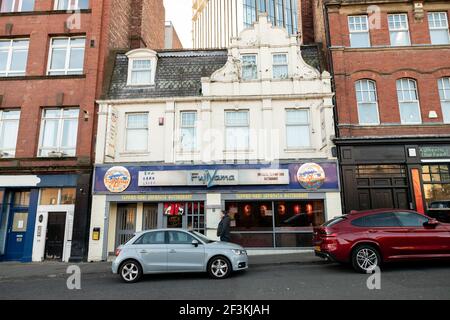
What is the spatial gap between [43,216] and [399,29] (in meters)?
19.1

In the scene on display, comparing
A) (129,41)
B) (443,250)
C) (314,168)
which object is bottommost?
(443,250)

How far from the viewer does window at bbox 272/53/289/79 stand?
1442cm

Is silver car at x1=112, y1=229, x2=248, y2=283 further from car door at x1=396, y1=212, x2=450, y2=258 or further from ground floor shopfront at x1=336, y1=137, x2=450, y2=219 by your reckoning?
ground floor shopfront at x1=336, y1=137, x2=450, y2=219

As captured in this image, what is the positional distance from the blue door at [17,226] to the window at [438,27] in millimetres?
20951

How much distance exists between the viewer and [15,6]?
15789 millimetres

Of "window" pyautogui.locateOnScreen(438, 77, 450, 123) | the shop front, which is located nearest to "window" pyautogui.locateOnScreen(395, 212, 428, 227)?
"window" pyautogui.locateOnScreen(438, 77, 450, 123)

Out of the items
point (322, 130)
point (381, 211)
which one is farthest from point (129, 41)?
point (381, 211)

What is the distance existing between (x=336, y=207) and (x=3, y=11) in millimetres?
19619

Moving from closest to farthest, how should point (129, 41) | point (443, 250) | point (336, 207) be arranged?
point (443, 250)
point (336, 207)
point (129, 41)

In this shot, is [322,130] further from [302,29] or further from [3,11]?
[3,11]

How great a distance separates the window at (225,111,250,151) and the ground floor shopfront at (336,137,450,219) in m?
4.19

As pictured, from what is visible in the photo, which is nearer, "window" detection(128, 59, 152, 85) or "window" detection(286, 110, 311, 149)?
"window" detection(286, 110, 311, 149)

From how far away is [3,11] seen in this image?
15695 millimetres

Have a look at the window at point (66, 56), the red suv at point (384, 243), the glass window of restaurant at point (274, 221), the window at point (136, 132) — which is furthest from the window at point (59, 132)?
the red suv at point (384, 243)
